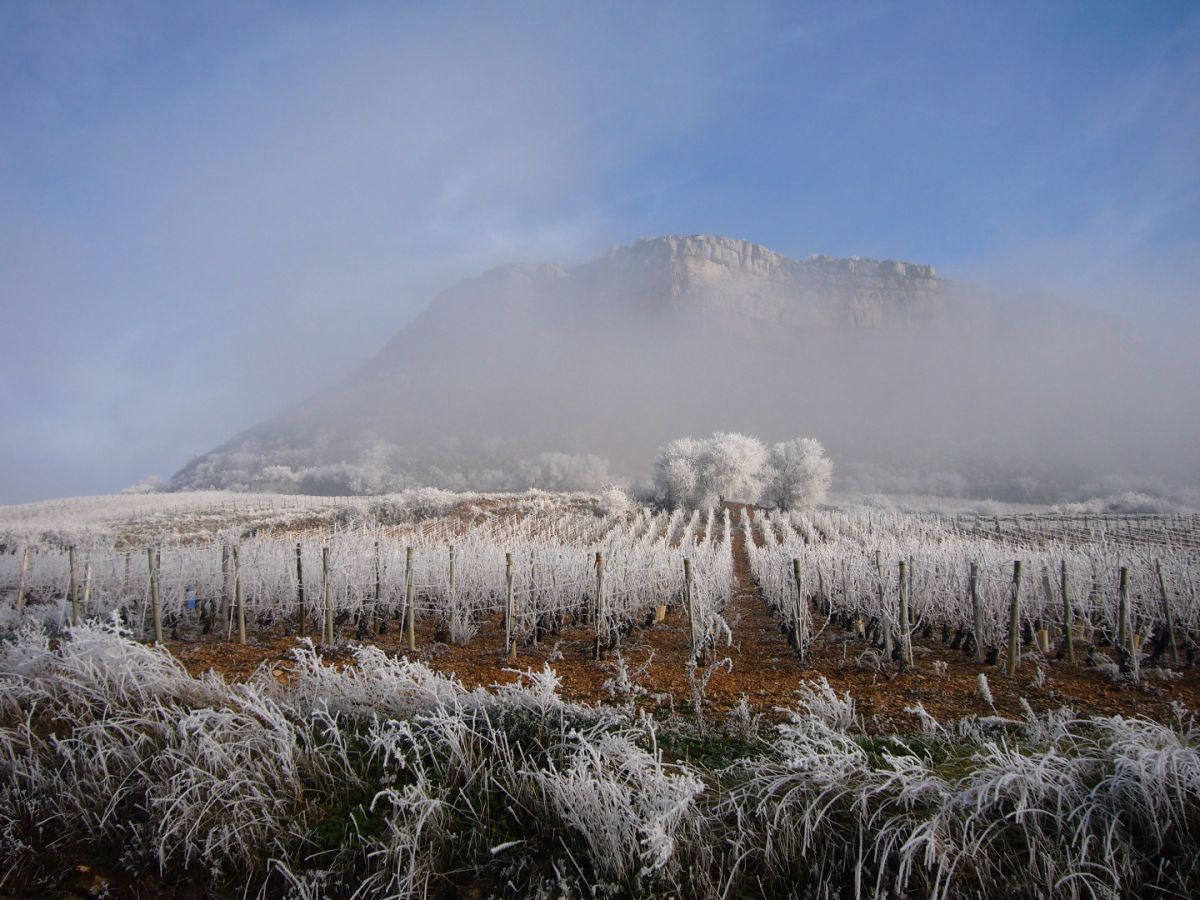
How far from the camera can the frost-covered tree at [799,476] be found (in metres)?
40.0

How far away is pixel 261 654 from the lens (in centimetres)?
891

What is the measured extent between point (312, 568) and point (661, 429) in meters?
104

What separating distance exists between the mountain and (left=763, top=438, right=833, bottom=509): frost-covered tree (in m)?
30.0

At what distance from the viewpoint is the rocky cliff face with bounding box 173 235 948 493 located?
89250 mm

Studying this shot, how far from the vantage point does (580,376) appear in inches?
5551

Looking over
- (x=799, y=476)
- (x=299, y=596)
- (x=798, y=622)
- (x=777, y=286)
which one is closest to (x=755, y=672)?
(x=798, y=622)

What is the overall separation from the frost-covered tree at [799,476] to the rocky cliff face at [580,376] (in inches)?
1223

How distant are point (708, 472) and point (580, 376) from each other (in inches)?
4092

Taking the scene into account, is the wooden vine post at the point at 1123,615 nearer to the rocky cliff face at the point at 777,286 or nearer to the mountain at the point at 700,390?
the mountain at the point at 700,390

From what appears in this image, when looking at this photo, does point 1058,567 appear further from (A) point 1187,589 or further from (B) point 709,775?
(B) point 709,775

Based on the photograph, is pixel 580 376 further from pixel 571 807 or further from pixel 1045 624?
pixel 571 807

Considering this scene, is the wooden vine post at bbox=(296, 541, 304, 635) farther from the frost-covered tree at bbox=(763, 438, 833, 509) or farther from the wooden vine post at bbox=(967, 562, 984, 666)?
the frost-covered tree at bbox=(763, 438, 833, 509)

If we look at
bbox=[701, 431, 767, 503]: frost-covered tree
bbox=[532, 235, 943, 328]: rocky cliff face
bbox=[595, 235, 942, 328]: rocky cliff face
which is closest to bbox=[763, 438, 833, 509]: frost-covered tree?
bbox=[701, 431, 767, 503]: frost-covered tree

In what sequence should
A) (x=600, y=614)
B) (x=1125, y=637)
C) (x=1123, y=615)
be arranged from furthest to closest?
(x=600, y=614) < (x=1123, y=615) < (x=1125, y=637)
